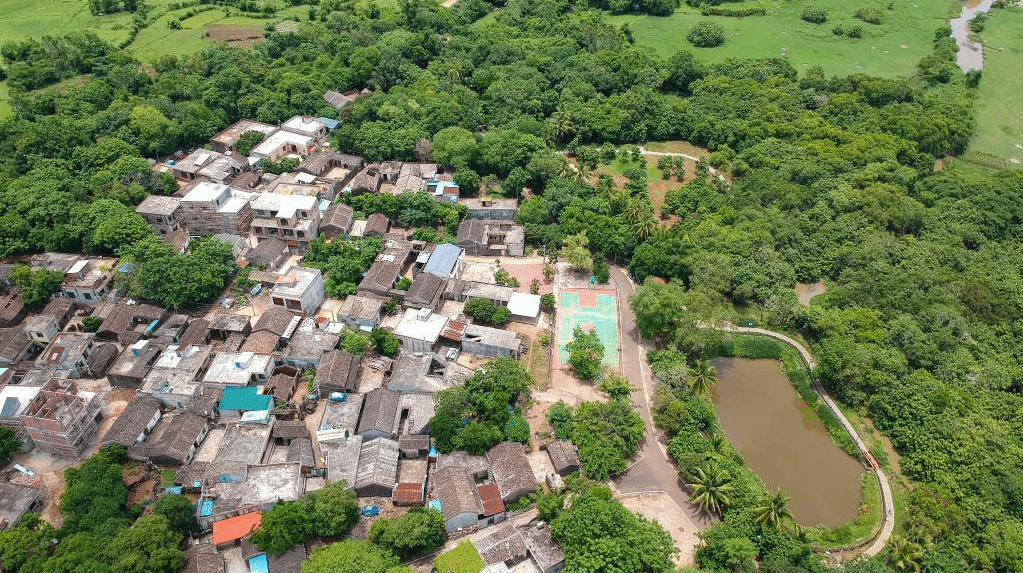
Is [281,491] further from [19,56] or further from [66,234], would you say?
[19,56]

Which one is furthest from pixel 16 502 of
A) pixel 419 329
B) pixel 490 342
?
pixel 490 342

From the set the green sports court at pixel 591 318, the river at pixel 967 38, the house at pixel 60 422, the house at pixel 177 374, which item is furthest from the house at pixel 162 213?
the river at pixel 967 38

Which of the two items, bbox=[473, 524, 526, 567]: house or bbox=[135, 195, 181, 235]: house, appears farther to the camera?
bbox=[135, 195, 181, 235]: house

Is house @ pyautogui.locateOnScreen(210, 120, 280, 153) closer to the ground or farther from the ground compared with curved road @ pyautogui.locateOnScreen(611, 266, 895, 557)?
farther from the ground

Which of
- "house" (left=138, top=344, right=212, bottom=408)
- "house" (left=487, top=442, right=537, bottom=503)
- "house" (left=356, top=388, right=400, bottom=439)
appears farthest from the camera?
"house" (left=138, top=344, right=212, bottom=408)

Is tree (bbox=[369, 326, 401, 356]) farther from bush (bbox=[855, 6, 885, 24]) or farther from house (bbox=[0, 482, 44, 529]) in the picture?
bush (bbox=[855, 6, 885, 24])

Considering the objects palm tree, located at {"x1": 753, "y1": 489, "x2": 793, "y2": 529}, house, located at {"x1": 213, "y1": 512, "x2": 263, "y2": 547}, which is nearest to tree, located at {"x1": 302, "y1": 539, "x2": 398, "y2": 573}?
house, located at {"x1": 213, "y1": 512, "x2": 263, "y2": 547}

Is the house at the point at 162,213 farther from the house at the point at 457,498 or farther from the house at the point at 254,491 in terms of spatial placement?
the house at the point at 457,498

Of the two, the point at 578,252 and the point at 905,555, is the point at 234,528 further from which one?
the point at 905,555
